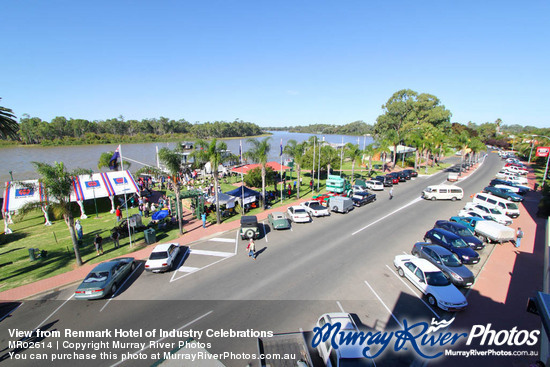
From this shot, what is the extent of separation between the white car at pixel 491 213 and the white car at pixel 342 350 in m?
19.0

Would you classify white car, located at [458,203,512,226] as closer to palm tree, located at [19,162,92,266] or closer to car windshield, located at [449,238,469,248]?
car windshield, located at [449,238,469,248]

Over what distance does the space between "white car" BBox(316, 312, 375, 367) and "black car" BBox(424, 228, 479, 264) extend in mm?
10263

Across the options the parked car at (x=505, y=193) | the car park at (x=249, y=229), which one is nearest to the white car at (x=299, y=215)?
the car park at (x=249, y=229)

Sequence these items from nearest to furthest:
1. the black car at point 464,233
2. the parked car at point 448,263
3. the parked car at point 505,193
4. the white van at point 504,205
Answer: the parked car at point 448,263 → the black car at point 464,233 → the white van at point 504,205 → the parked car at point 505,193

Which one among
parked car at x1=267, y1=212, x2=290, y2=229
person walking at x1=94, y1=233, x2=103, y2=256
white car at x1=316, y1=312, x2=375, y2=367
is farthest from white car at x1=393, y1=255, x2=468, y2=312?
person walking at x1=94, y1=233, x2=103, y2=256

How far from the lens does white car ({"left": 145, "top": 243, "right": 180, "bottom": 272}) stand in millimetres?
14070

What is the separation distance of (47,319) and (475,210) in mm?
29375

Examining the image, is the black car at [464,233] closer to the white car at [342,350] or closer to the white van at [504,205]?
the white van at [504,205]

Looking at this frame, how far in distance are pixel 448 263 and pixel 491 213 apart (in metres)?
12.2

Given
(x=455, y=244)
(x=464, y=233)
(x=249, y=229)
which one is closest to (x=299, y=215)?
(x=249, y=229)

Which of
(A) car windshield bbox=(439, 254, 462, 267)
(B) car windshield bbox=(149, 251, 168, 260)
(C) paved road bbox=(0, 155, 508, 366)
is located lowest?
(C) paved road bbox=(0, 155, 508, 366)

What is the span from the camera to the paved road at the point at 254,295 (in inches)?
396

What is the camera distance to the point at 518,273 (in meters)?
13.6

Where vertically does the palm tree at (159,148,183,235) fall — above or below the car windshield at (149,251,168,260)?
above
